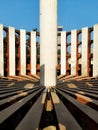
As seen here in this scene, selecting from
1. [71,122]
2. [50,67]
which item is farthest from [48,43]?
[71,122]

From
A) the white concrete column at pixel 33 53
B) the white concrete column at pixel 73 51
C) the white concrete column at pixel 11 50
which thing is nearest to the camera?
the white concrete column at pixel 11 50

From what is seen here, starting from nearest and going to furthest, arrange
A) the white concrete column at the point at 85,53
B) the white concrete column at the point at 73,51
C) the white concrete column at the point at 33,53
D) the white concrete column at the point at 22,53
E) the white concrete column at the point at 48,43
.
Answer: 1. the white concrete column at the point at 48,43
2. the white concrete column at the point at 85,53
3. the white concrete column at the point at 22,53
4. the white concrete column at the point at 73,51
5. the white concrete column at the point at 33,53

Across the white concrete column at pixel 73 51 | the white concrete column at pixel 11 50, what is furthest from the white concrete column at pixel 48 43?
the white concrete column at pixel 73 51

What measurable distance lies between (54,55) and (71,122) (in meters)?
8.40

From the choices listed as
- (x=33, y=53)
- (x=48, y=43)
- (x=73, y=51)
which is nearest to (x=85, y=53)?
(x=73, y=51)

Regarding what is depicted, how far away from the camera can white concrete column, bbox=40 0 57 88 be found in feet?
36.0

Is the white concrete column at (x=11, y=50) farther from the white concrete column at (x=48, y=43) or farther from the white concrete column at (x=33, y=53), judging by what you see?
the white concrete column at (x=48, y=43)

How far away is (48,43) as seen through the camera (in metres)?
10.9

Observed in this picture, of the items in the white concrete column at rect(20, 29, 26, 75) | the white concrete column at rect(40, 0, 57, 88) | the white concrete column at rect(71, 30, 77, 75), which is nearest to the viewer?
the white concrete column at rect(40, 0, 57, 88)

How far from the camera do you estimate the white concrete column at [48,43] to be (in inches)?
432

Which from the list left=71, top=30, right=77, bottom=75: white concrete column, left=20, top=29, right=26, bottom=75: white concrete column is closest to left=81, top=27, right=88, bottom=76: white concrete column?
left=71, top=30, right=77, bottom=75: white concrete column

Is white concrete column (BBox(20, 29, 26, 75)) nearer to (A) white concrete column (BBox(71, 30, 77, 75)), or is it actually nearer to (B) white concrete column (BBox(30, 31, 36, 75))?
(B) white concrete column (BBox(30, 31, 36, 75))

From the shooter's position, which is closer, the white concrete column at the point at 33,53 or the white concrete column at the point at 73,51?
the white concrete column at the point at 73,51

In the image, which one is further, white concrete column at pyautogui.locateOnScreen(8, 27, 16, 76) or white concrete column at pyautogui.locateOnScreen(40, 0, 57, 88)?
white concrete column at pyautogui.locateOnScreen(8, 27, 16, 76)
